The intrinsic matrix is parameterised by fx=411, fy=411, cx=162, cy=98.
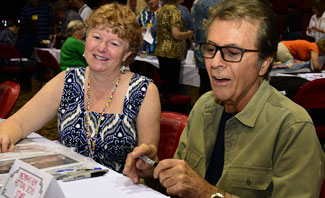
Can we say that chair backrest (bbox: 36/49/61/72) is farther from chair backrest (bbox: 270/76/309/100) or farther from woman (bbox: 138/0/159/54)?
chair backrest (bbox: 270/76/309/100)

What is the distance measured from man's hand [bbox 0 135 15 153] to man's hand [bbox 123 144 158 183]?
0.63 m

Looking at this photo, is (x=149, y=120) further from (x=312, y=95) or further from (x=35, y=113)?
(x=312, y=95)

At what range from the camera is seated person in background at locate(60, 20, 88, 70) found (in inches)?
209

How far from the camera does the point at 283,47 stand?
458 cm

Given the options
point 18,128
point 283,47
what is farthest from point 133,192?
point 283,47

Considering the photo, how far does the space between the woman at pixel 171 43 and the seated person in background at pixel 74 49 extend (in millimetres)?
1027

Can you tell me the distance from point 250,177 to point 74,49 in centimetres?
430

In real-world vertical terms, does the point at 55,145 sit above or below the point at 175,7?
below

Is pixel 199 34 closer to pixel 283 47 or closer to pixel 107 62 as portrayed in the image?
pixel 283 47

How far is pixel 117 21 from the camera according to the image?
2111 millimetres

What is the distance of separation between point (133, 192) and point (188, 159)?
334 mm


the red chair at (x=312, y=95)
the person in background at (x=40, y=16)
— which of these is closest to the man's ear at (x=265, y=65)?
the red chair at (x=312, y=95)

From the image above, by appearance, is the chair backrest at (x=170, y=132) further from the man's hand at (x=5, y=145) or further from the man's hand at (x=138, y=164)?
the man's hand at (x=5, y=145)

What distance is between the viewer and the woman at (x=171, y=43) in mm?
4980
